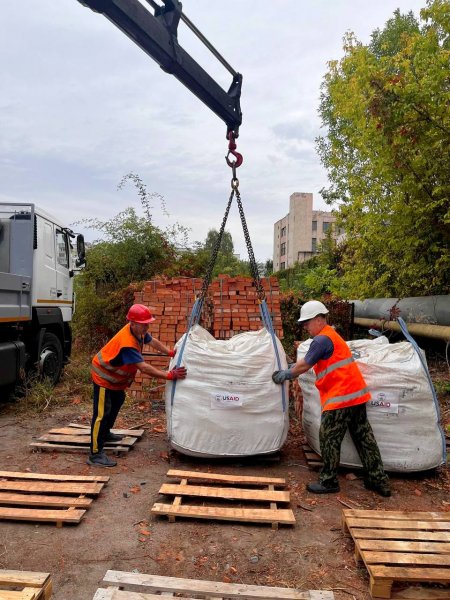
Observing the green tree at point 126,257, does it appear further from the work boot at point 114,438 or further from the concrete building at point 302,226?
the concrete building at point 302,226

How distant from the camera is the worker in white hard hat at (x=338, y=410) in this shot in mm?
3920

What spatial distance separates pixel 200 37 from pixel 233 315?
392 centimetres

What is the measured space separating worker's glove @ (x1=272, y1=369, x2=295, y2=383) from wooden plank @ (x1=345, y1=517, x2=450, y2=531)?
4.23 ft

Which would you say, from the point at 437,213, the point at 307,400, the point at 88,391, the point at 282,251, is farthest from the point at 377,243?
the point at 282,251

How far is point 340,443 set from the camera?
396cm

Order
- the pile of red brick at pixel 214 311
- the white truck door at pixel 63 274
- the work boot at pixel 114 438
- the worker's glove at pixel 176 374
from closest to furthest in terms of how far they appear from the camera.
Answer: the worker's glove at pixel 176 374 → the work boot at pixel 114 438 → the pile of red brick at pixel 214 311 → the white truck door at pixel 63 274

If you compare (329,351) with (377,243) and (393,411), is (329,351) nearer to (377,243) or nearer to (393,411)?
(393,411)

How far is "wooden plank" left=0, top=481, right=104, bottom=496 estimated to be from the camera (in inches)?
150

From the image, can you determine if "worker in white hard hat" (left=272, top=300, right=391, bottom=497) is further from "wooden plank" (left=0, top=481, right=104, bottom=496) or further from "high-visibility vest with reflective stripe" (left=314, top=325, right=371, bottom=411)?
"wooden plank" (left=0, top=481, right=104, bottom=496)

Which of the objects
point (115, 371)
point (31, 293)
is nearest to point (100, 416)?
point (115, 371)

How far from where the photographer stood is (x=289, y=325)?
911 centimetres

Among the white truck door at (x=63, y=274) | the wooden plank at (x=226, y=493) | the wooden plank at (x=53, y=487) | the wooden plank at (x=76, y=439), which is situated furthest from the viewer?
the white truck door at (x=63, y=274)

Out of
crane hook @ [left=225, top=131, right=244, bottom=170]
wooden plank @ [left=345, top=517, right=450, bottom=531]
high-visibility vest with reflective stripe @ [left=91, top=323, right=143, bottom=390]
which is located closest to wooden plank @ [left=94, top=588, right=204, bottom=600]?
wooden plank @ [left=345, top=517, right=450, bottom=531]

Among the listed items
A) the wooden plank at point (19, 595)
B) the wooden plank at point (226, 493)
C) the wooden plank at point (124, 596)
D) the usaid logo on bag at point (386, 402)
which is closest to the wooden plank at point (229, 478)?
the wooden plank at point (226, 493)
